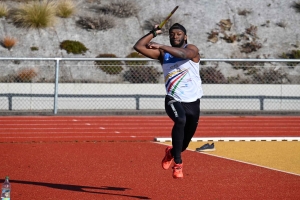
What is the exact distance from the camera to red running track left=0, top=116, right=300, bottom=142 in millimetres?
15383

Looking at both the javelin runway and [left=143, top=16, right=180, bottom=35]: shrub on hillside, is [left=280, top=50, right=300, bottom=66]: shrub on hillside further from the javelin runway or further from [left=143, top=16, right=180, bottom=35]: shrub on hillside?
the javelin runway

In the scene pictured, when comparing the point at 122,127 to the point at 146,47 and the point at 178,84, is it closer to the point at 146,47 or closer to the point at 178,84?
the point at 178,84

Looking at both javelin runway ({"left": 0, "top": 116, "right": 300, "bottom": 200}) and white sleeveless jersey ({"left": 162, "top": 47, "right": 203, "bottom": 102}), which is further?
javelin runway ({"left": 0, "top": 116, "right": 300, "bottom": 200})

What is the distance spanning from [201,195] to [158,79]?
17.6 metres

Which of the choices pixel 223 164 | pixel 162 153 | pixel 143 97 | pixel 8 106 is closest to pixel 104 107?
pixel 143 97

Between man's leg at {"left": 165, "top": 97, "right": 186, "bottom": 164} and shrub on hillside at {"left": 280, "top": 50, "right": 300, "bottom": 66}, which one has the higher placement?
→ shrub on hillside at {"left": 280, "top": 50, "right": 300, "bottom": 66}

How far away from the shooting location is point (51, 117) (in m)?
19.5

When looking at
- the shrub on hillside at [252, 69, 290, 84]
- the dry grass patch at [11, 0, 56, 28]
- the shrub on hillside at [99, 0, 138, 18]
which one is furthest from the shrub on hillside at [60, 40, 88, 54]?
the shrub on hillside at [252, 69, 290, 84]

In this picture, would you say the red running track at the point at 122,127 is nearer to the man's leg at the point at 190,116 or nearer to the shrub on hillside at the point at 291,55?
the man's leg at the point at 190,116

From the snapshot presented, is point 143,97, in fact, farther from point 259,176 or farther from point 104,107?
point 259,176

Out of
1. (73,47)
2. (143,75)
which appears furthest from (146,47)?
(73,47)

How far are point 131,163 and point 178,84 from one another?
9.89 feet

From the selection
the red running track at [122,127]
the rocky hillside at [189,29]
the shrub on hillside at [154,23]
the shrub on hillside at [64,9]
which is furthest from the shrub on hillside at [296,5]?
the red running track at [122,127]

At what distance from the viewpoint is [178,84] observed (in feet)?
27.9
